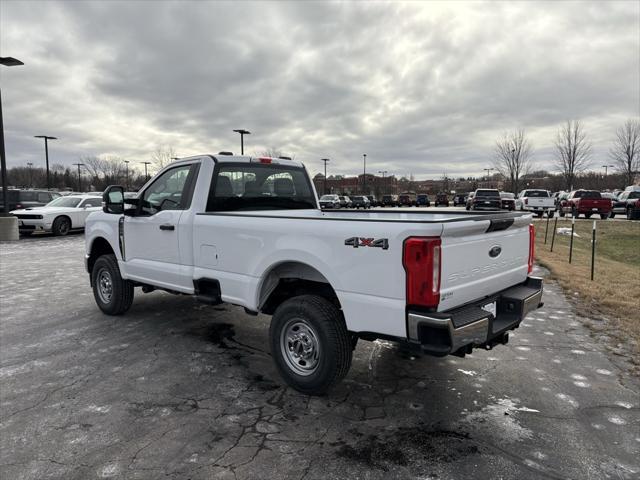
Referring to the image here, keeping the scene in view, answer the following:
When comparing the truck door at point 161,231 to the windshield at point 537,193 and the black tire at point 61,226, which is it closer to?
the black tire at point 61,226

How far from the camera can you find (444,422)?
3.27m

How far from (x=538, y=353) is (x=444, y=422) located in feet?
6.41

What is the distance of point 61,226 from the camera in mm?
17484

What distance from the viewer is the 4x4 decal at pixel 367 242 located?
301cm

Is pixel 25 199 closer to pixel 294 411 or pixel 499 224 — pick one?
pixel 294 411

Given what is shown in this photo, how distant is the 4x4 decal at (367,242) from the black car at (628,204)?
27.5m

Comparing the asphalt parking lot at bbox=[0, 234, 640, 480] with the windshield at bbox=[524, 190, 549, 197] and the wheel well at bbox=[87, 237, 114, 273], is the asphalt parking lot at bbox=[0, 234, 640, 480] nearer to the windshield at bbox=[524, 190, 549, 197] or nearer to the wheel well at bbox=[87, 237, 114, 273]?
the wheel well at bbox=[87, 237, 114, 273]

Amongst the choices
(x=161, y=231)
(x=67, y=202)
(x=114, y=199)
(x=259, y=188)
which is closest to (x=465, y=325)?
(x=259, y=188)

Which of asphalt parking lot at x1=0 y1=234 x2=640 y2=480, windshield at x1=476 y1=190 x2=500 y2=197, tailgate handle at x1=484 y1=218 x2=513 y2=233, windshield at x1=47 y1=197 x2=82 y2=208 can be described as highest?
windshield at x1=476 y1=190 x2=500 y2=197

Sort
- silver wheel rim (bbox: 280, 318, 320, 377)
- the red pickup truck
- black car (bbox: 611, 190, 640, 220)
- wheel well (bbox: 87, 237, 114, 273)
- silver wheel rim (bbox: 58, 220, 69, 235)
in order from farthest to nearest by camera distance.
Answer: the red pickup truck, black car (bbox: 611, 190, 640, 220), silver wheel rim (bbox: 58, 220, 69, 235), wheel well (bbox: 87, 237, 114, 273), silver wheel rim (bbox: 280, 318, 320, 377)

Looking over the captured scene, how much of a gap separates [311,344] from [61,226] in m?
17.3

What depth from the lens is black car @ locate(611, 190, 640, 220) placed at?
24.9 metres

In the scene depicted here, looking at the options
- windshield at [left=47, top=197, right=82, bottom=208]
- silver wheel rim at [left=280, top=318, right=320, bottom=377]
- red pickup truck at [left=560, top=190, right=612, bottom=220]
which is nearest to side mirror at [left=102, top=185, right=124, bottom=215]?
silver wheel rim at [left=280, top=318, right=320, bottom=377]

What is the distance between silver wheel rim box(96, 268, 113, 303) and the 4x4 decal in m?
4.30
